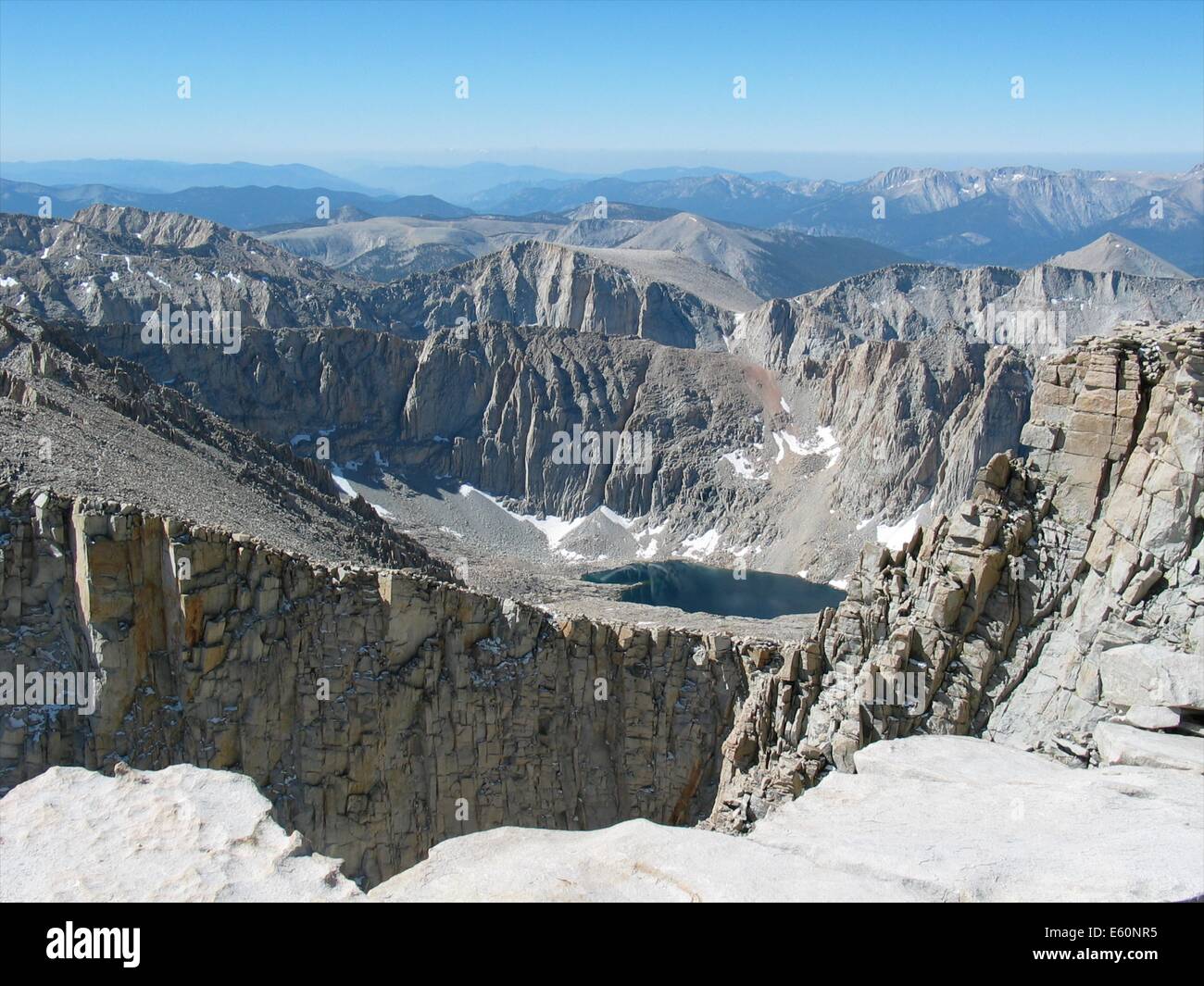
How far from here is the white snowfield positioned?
33.6 ft

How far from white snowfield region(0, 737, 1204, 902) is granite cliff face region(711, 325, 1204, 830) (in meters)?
3.51

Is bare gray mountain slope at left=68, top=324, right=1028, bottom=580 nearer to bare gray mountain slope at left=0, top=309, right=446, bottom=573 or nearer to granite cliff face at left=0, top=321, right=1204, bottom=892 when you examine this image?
bare gray mountain slope at left=0, top=309, right=446, bottom=573

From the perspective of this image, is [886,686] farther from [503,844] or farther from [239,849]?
[239,849]

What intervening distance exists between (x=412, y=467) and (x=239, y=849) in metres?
148

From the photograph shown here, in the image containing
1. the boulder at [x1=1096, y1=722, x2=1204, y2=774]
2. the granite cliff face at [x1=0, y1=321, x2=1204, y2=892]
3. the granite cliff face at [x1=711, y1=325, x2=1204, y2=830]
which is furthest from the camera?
the granite cliff face at [x1=0, y1=321, x2=1204, y2=892]

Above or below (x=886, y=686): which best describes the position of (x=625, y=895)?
above

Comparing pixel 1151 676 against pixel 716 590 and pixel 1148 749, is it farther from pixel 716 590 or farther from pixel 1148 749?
pixel 716 590

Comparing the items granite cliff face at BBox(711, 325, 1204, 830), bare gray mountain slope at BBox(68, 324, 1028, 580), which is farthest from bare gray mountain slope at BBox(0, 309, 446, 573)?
bare gray mountain slope at BBox(68, 324, 1028, 580)

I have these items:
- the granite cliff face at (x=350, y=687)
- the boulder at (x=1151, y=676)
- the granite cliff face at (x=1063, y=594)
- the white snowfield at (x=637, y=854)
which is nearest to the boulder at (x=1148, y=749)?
the granite cliff face at (x=1063, y=594)

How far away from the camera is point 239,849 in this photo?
35.5ft

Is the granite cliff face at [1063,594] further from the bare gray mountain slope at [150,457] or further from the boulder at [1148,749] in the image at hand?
the bare gray mountain slope at [150,457]
